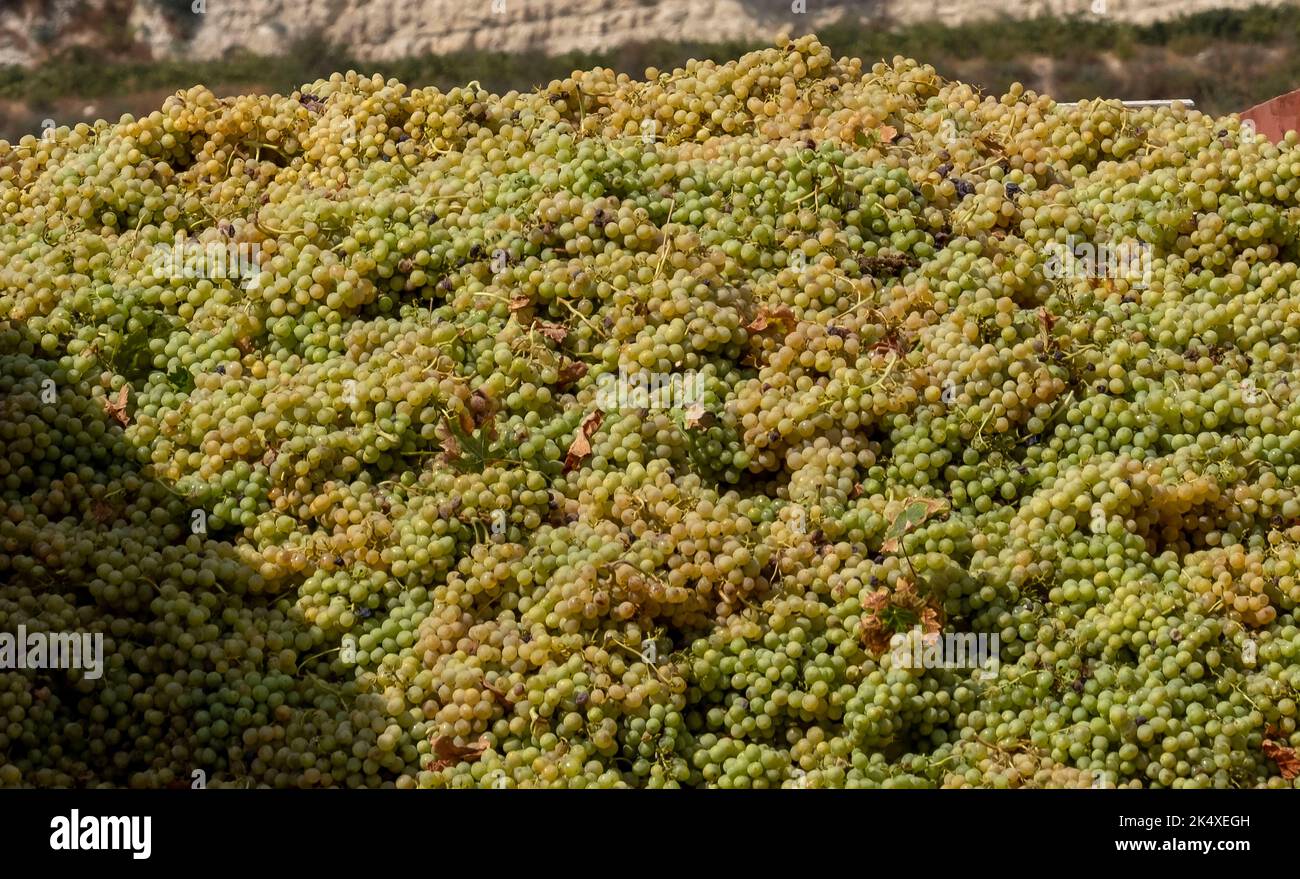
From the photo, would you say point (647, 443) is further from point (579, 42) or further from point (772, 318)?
point (579, 42)

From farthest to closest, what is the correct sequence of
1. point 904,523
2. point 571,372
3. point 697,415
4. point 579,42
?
point 579,42, point 571,372, point 697,415, point 904,523

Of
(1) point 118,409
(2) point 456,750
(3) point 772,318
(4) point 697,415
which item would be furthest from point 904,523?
(1) point 118,409

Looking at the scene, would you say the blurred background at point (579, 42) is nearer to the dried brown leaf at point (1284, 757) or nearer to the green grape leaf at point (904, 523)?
the green grape leaf at point (904, 523)

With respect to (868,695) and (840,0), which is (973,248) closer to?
(868,695)

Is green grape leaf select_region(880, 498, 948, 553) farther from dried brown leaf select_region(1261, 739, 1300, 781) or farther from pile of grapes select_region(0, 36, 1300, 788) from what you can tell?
dried brown leaf select_region(1261, 739, 1300, 781)

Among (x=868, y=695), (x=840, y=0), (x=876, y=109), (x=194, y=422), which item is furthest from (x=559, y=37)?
(x=868, y=695)

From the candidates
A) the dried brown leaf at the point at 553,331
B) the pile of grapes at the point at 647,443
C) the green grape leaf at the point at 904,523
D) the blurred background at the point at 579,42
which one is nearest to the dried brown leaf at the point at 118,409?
the pile of grapes at the point at 647,443

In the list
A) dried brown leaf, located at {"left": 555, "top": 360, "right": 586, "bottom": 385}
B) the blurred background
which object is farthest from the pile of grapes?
the blurred background

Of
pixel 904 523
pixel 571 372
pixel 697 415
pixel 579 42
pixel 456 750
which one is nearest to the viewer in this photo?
pixel 456 750
